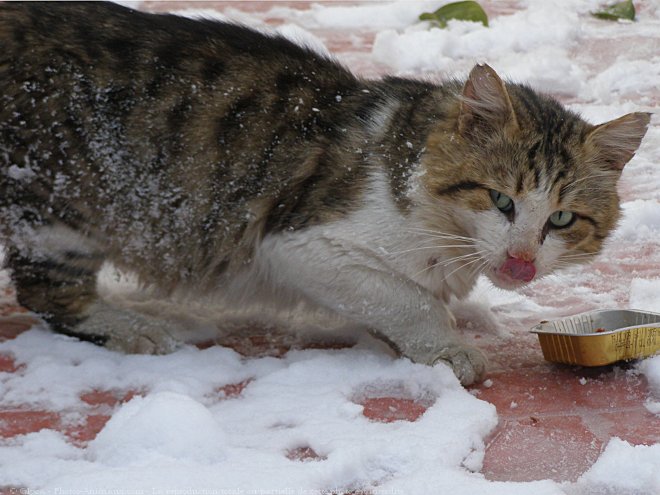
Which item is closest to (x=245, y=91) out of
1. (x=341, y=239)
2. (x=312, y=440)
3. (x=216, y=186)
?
(x=216, y=186)

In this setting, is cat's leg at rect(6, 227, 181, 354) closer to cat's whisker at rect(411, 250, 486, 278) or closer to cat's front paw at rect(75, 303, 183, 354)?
cat's front paw at rect(75, 303, 183, 354)

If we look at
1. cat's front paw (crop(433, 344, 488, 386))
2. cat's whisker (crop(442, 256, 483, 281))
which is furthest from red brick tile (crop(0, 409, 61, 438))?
cat's whisker (crop(442, 256, 483, 281))

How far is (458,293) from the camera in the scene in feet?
9.76

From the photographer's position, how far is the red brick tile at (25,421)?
7.66ft

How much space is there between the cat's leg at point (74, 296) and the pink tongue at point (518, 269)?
1043 millimetres

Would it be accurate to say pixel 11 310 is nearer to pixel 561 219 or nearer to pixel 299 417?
pixel 299 417

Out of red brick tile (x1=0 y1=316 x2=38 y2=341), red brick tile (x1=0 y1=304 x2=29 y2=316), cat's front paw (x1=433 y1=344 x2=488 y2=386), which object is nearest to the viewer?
cat's front paw (x1=433 y1=344 x2=488 y2=386)

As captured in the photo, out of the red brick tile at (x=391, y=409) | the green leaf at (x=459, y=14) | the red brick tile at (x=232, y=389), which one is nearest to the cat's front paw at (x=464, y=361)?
the red brick tile at (x=391, y=409)

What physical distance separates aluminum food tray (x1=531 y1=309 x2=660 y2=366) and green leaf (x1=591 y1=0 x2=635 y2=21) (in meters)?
4.32

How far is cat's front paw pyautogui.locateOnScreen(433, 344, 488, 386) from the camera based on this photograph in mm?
2680

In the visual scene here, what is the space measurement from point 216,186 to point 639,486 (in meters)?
1.50

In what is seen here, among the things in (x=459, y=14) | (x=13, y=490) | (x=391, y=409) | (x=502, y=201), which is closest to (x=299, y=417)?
(x=391, y=409)

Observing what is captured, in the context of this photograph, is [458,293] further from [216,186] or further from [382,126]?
[216,186]

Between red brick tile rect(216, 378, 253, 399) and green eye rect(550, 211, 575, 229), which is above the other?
green eye rect(550, 211, 575, 229)
